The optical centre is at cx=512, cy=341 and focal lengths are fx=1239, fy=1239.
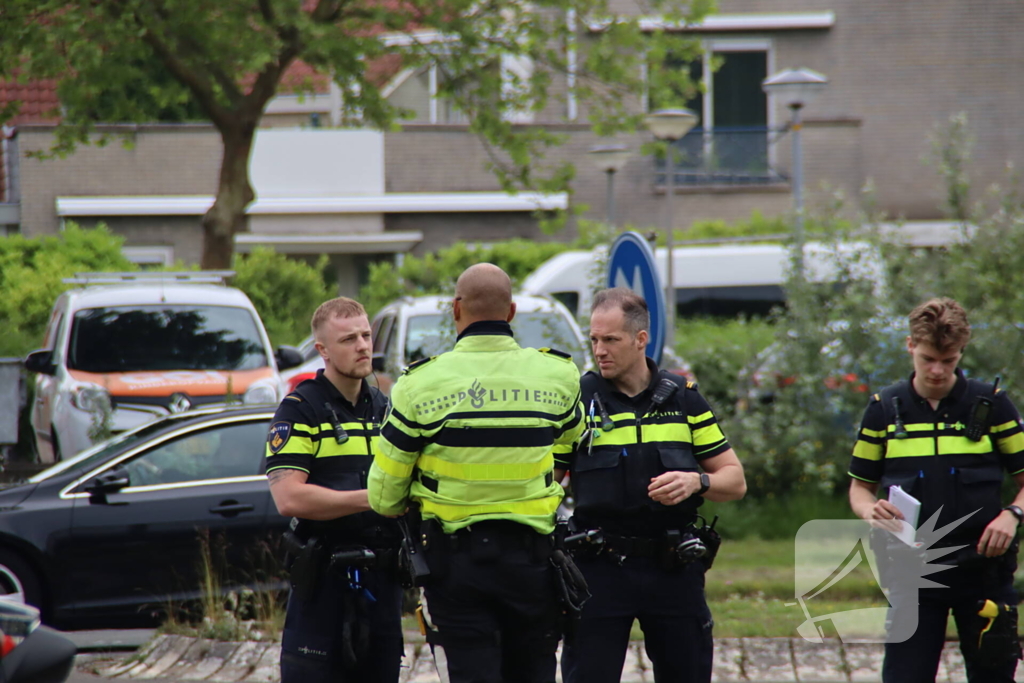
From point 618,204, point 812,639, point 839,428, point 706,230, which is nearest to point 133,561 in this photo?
point 812,639

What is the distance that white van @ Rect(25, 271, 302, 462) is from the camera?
10.6m

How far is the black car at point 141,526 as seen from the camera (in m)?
7.60

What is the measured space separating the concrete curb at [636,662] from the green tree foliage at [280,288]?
10550 mm

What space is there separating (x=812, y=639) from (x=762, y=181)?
15.5m

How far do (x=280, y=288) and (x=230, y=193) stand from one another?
483 centimetres

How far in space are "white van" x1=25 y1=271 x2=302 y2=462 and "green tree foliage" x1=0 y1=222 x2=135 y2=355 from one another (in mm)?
2657

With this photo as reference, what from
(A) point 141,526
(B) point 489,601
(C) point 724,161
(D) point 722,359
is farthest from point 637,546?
(C) point 724,161

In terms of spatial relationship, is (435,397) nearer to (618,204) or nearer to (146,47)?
(146,47)

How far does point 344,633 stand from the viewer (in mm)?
4344

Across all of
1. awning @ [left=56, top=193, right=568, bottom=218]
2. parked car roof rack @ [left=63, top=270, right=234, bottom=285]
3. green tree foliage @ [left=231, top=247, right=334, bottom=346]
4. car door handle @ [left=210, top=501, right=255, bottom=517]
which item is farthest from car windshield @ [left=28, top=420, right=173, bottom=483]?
awning @ [left=56, top=193, right=568, bottom=218]

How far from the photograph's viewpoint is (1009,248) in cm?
993

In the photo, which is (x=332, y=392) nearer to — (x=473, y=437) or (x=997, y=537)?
(x=473, y=437)

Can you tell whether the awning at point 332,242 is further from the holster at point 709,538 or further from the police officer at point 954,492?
the holster at point 709,538

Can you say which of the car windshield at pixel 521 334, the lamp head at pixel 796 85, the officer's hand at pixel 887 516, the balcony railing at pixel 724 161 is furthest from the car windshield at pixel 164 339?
the balcony railing at pixel 724 161
